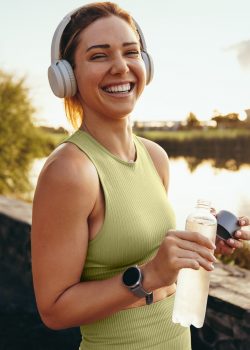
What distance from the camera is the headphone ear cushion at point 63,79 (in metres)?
1.73

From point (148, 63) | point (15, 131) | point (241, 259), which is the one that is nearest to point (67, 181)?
point (148, 63)

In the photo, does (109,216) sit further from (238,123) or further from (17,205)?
(238,123)

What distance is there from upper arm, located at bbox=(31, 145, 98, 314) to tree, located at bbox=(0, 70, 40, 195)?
12793mm

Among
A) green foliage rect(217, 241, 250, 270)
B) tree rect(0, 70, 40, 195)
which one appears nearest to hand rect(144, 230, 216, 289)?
green foliage rect(217, 241, 250, 270)

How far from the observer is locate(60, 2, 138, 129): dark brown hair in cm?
175

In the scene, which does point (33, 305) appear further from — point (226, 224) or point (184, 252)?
point (184, 252)

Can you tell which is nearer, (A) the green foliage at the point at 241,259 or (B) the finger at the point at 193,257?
(B) the finger at the point at 193,257

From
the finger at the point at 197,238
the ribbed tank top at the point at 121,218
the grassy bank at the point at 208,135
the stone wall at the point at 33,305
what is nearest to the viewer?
the finger at the point at 197,238

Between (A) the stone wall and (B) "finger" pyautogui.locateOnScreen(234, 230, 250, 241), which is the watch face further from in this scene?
(A) the stone wall

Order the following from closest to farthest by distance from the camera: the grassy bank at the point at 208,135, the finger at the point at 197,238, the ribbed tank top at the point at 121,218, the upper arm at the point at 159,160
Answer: the finger at the point at 197,238 → the ribbed tank top at the point at 121,218 → the upper arm at the point at 159,160 → the grassy bank at the point at 208,135

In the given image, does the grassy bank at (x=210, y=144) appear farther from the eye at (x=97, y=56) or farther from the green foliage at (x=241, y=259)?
the eye at (x=97, y=56)

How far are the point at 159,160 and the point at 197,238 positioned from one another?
654 millimetres

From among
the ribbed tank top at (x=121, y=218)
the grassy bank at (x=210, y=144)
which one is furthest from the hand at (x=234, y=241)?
the grassy bank at (x=210, y=144)

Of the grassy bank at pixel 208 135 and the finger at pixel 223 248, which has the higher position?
the finger at pixel 223 248
